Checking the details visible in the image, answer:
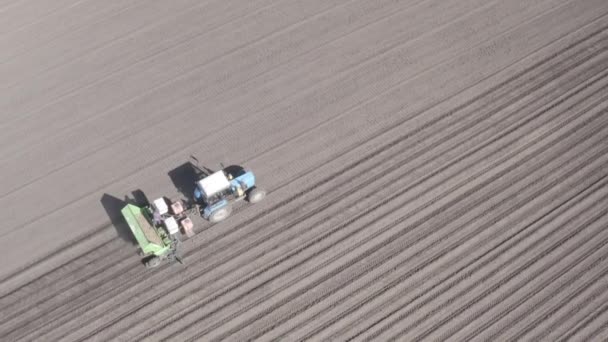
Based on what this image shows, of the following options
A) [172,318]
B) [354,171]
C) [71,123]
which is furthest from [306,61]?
[172,318]

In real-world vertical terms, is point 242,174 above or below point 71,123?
below

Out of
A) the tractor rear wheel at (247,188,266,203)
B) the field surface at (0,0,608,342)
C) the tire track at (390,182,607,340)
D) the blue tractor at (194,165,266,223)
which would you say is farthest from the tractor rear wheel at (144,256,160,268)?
the tire track at (390,182,607,340)

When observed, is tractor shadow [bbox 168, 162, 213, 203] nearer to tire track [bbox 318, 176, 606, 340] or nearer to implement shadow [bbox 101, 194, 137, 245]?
implement shadow [bbox 101, 194, 137, 245]

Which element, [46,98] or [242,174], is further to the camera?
[46,98]

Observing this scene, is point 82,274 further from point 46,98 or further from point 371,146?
point 371,146

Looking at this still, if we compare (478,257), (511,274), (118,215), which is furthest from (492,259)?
(118,215)

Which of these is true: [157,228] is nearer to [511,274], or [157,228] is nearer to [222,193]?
[222,193]
